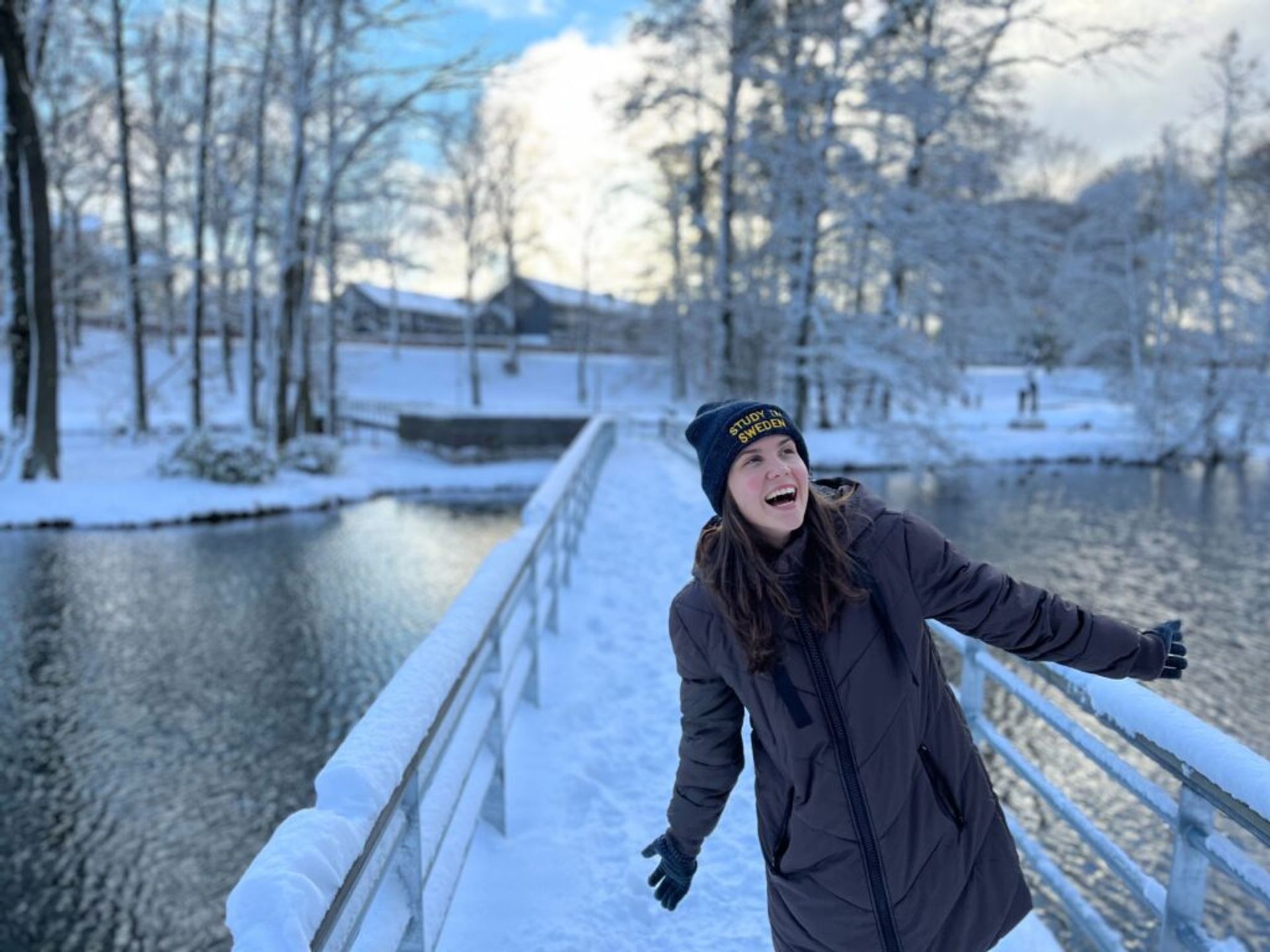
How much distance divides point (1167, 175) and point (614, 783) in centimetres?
3495

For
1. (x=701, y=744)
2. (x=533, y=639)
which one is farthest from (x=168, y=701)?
(x=701, y=744)

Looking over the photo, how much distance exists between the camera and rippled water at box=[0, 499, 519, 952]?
5.46m

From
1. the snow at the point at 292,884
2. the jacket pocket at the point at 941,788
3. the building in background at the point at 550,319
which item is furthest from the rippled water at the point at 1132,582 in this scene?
the building in background at the point at 550,319

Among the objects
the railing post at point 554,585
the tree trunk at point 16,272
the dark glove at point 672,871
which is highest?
the tree trunk at point 16,272

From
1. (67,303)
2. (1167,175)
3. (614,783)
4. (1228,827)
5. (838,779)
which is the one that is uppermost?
(1167,175)

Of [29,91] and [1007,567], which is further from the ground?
[29,91]

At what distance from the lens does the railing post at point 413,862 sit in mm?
2021

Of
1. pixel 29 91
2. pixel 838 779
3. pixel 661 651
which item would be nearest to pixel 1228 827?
pixel 661 651

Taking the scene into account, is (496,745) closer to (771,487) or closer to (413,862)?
(413,862)

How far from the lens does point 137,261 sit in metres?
26.5

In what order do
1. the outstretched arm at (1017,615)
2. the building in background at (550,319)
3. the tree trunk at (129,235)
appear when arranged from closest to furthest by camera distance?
the outstretched arm at (1017,615) → the tree trunk at (129,235) → the building in background at (550,319)

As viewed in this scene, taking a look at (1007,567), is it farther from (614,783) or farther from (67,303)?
(67,303)

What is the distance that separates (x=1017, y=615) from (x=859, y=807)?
511mm

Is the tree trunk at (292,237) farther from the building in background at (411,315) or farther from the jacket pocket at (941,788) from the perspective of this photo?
the building in background at (411,315)
